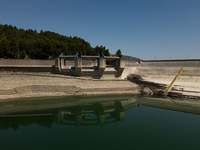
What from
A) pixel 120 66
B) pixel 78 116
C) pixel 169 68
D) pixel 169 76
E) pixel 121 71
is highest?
pixel 120 66

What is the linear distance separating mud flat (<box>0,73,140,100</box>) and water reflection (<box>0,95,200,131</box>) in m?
1.95

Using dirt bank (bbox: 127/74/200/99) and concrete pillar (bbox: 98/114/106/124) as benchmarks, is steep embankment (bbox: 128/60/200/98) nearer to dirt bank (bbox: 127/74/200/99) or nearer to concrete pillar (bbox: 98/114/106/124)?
dirt bank (bbox: 127/74/200/99)

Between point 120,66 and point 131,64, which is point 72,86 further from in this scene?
point 131,64

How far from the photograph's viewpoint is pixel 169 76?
90.4 feet

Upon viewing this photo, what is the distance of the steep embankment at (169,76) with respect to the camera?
22.6 meters

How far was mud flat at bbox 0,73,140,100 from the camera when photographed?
20.4 meters

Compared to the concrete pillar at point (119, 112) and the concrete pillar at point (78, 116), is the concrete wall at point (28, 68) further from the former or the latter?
the concrete pillar at point (119, 112)

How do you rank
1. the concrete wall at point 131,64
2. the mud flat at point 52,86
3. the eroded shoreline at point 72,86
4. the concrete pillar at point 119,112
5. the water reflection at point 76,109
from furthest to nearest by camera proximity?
the concrete wall at point 131,64 < the eroded shoreline at point 72,86 < the mud flat at point 52,86 < the concrete pillar at point 119,112 < the water reflection at point 76,109

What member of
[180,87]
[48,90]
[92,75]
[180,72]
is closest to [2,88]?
[48,90]

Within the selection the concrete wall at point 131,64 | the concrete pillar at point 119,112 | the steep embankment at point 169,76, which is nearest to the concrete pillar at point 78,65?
the concrete pillar at point 119,112

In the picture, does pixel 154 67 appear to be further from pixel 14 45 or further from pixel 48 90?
pixel 14 45

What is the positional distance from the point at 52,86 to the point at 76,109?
324 inches

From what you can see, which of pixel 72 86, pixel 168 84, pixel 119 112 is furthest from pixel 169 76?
pixel 72 86

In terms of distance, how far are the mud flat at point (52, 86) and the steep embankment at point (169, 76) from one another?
3577mm
